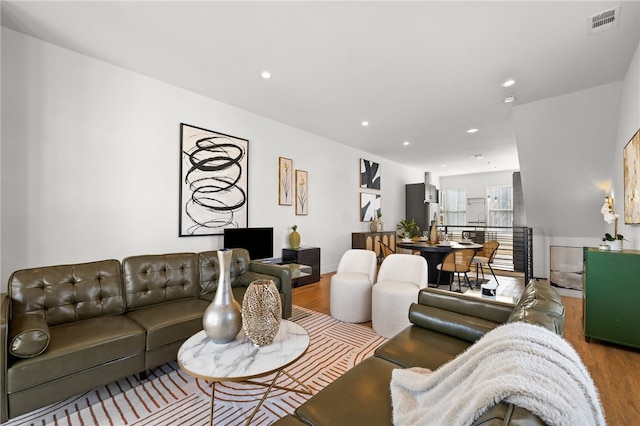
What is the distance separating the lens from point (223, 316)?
1.69m

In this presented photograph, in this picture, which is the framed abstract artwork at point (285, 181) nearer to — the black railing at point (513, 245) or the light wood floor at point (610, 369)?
the light wood floor at point (610, 369)

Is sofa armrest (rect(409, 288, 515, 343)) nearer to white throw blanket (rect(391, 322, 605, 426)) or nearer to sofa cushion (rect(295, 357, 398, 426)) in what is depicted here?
sofa cushion (rect(295, 357, 398, 426))

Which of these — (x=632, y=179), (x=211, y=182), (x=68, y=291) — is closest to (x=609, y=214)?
(x=632, y=179)

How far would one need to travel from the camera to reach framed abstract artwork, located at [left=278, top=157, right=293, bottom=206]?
16.0 ft

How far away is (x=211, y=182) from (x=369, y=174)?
4446mm

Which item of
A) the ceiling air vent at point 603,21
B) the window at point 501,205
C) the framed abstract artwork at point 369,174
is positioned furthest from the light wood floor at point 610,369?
the window at point 501,205

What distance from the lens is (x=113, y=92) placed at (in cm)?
304

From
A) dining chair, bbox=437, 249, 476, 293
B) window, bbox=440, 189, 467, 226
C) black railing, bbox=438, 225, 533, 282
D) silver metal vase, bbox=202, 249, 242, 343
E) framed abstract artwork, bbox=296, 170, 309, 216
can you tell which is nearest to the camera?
silver metal vase, bbox=202, 249, 242, 343

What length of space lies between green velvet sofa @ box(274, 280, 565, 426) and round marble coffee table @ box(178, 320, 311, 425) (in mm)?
353

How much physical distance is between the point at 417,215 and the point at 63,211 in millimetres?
8231

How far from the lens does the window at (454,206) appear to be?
10.7m

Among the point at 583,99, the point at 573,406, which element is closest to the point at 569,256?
the point at 583,99

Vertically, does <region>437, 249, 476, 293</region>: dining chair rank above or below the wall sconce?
below

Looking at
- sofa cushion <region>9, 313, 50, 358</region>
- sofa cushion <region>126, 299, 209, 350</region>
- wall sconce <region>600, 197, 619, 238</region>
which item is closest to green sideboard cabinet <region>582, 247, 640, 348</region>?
wall sconce <region>600, 197, 619, 238</region>
